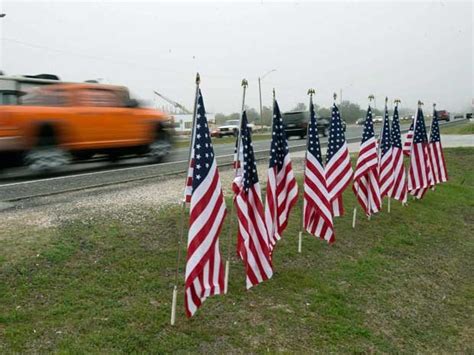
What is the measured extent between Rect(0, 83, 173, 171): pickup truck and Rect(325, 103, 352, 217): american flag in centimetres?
519

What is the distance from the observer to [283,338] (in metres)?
5.03

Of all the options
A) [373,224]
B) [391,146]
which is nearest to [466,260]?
[373,224]

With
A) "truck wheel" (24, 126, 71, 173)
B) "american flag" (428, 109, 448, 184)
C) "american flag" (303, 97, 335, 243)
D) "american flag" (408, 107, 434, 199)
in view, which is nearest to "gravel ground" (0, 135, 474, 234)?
"truck wheel" (24, 126, 71, 173)

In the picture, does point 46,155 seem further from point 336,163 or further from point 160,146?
point 336,163

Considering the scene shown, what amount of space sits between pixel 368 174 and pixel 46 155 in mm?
6389

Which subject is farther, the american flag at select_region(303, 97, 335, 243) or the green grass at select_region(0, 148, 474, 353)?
the american flag at select_region(303, 97, 335, 243)

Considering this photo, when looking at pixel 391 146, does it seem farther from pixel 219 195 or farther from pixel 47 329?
pixel 47 329

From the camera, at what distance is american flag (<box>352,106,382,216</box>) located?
9.07 m

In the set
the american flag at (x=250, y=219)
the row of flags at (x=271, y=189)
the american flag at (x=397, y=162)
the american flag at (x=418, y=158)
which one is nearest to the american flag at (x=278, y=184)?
the row of flags at (x=271, y=189)

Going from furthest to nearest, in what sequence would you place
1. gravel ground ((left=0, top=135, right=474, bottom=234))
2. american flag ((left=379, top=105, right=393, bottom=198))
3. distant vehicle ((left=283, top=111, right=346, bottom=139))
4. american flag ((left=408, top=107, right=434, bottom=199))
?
distant vehicle ((left=283, top=111, right=346, bottom=139))
american flag ((left=408, top=107, right=434, bottom=199))
american flag ((left=379, top=105, right=393, bottom=198))
gravel ground ((left=0, top=135, right=474, bottom=234))

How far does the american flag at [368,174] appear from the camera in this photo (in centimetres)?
907

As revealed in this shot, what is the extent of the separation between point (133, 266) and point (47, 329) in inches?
60.7

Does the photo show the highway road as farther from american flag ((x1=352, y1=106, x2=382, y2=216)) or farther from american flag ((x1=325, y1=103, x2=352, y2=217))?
american flag ((x1=352, y1=106, x2=382, y2=216))

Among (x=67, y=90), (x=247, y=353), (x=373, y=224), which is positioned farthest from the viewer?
(x=67, y=90)
